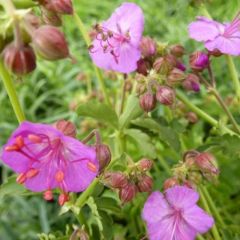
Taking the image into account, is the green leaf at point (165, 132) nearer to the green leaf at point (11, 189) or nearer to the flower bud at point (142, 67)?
the flower bud at point (142, 67)

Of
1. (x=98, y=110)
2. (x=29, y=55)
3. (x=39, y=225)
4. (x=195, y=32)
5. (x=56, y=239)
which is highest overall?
(x=29, y=55)

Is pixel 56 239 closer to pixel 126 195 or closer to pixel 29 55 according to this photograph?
pixel 126 195

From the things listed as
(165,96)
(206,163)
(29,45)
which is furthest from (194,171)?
(29,45)

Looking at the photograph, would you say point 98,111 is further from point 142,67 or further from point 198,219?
point 198,219

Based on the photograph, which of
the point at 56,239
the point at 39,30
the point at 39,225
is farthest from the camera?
the point at 39,225

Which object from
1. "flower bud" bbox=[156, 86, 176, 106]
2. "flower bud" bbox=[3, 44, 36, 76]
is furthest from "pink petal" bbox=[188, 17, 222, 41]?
"flower bud" bbox=[3, 44, 36, 76]

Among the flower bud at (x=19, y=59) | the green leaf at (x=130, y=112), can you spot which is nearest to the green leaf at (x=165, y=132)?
the green leaf at (x=130, y=112)

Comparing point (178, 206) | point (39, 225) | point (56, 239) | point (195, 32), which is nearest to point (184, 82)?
point (195, 32)
